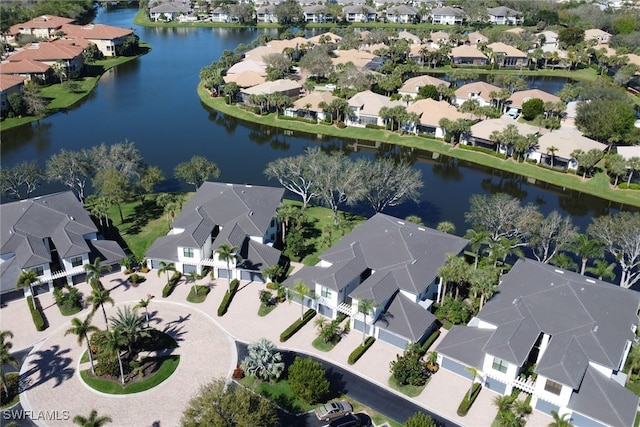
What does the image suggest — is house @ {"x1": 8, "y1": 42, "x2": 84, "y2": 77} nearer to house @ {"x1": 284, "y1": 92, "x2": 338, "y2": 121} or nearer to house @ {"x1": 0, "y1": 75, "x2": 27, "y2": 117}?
house @ {"x1": 0, "y1": 75, "x2": 27, "y2": 117}

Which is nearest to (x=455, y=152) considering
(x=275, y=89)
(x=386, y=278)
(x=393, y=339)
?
(x=275, y=89)

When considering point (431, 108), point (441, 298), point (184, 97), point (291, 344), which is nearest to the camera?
point (291, 344)

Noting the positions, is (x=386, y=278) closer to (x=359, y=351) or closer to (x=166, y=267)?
(x=359, y=351)

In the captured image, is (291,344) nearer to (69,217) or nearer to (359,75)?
(69,217)

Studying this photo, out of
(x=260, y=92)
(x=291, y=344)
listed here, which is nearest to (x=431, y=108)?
(x=260, y=92)

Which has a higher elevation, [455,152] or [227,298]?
[227,298]

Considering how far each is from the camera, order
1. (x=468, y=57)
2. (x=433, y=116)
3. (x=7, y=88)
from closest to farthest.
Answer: (x=433, y=116), (x=7, y=88), (x=468, y=57)

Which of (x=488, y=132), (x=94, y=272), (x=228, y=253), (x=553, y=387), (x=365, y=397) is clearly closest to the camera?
(x=553, y=387)

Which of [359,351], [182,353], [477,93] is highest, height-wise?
[477,93]
